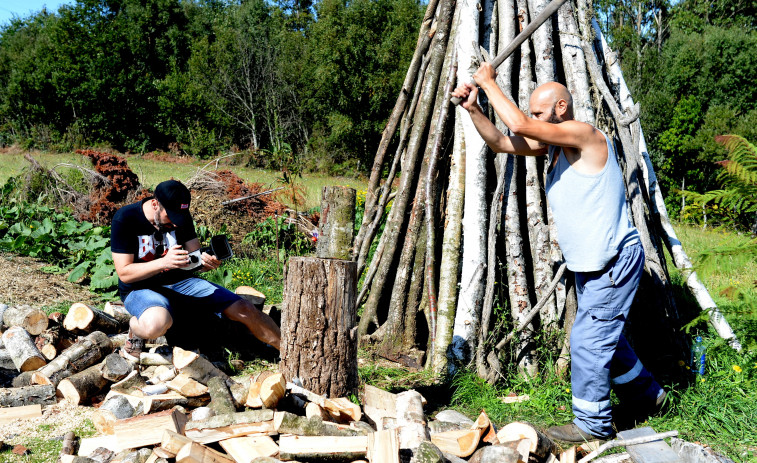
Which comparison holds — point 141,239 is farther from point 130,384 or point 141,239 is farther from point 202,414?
point 202,414

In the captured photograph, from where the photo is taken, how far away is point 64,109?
31.9 meters

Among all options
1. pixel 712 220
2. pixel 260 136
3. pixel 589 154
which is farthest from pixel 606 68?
pixel 260 136

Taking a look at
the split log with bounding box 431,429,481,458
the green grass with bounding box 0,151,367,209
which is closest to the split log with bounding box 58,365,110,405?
the split log with bounding box 431,429,481,458

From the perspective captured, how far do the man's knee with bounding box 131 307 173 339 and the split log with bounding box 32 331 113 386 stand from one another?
1.24ft

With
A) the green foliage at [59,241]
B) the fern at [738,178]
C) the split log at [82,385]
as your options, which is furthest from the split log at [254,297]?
the fern at [738,178]

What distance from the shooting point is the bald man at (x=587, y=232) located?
2.87 m

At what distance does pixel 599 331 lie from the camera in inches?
117

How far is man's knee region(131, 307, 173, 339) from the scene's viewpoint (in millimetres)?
3658

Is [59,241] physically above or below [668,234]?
below

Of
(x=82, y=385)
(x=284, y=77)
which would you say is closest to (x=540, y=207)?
(x=82, y=385)

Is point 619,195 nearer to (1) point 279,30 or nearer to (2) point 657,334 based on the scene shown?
(2) point 657,334

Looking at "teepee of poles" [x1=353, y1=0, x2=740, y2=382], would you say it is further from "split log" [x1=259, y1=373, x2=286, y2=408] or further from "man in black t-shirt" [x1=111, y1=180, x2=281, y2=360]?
"split log" [x1=259, y1=373, x2=286, y2=408]

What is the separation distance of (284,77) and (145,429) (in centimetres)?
2652

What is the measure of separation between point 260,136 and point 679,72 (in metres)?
19.9
